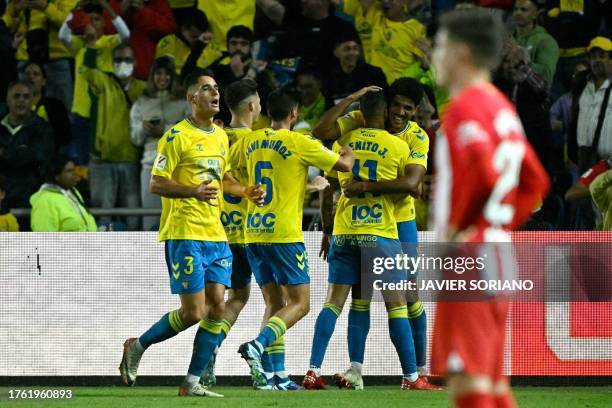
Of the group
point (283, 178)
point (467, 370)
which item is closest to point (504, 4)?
point (283, 178)

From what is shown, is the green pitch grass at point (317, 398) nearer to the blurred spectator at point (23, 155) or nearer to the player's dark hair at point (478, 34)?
the blurred spectator at point (23, 155)

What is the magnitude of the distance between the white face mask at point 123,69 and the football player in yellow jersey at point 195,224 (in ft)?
15.5

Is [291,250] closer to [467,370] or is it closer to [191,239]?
[191,239]

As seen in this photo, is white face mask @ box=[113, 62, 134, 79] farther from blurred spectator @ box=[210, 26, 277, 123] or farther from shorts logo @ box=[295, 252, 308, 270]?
shorts logo @ box=[295, 252, 308, 270]

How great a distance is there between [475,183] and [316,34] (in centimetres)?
934

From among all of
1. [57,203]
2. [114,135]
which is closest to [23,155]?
[114,135]

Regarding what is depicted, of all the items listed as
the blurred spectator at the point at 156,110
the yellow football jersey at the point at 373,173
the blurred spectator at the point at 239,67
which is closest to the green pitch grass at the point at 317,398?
the yellow football jersey at the point at 373,173

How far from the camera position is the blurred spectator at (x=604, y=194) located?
10.9 m

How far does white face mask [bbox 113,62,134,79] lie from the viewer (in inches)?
547

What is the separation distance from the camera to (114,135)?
13.6 meters

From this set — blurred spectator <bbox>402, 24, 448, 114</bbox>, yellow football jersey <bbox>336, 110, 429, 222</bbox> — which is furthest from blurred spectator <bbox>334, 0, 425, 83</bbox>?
yellow football jersey <bbox>336, 110, 429, 222</bbox>

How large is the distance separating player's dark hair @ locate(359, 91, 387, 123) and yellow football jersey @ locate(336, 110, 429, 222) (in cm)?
6

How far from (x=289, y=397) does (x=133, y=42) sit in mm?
6192

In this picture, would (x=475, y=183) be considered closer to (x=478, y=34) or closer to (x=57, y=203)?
(x=478, y=34)
